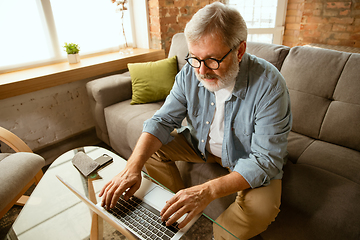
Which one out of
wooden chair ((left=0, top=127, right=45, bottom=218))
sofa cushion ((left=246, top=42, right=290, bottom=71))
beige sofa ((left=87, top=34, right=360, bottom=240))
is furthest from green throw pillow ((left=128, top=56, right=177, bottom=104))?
wooden chair ((left=0, top=127, right=45, bottom=218))

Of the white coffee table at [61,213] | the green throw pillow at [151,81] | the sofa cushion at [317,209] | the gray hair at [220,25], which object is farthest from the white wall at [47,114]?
the sofa cushion at [317,209]

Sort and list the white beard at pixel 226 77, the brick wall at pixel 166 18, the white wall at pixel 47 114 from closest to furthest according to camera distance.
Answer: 1. the white beard at pixel 226 77
2. the white wall at pixel 47 114
3. the brick wall at pixel 166 18

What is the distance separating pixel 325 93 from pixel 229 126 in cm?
70

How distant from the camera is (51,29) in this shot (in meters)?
2.14

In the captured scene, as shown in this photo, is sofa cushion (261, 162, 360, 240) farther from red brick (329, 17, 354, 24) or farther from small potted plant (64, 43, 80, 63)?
red brick (329, 17, 354, 24)

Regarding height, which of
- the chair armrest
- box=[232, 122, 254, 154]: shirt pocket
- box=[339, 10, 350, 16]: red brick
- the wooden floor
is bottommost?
the wooden floor

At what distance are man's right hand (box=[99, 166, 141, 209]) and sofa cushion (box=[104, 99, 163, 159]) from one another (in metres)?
0.68

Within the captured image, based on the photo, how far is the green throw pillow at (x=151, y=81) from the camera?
6.46ft

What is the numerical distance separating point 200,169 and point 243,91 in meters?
0.50

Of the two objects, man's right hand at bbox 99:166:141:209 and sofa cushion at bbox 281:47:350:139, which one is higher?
sofa cushion at bbox 281:47:350:139

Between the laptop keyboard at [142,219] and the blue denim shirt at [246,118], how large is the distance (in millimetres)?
374

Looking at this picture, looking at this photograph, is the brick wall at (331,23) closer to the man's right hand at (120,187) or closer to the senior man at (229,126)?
the senior man at (229,126)

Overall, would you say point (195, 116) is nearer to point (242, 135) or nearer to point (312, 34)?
point (242, 135)

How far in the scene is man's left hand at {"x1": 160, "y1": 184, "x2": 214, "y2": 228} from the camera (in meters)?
0.80
